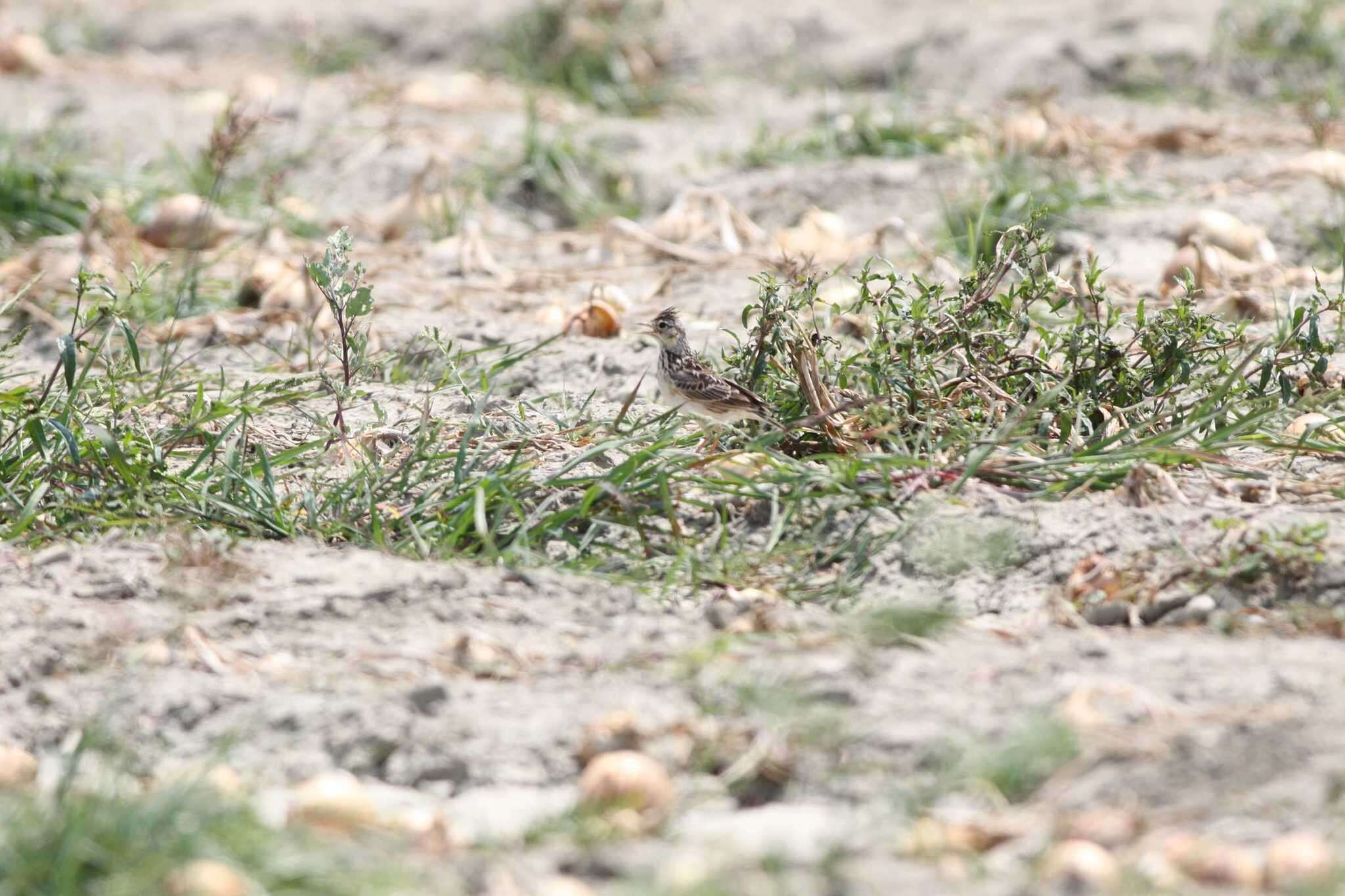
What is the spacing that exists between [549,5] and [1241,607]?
6.73 m

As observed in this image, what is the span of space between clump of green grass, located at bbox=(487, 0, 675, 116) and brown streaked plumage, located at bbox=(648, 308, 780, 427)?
182 inches

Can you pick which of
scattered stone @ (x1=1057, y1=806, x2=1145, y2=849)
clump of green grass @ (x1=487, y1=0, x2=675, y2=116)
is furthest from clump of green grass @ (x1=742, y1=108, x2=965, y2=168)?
scattered stone @ (x1=1057, y1=806, x2=1145, y2=849)

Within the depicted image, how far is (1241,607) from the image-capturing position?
322 centimetres

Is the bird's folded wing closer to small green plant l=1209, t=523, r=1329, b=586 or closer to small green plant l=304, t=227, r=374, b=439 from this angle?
small green plant l=304, t=227, r=374, b=439

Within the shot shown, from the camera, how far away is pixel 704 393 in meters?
3.98

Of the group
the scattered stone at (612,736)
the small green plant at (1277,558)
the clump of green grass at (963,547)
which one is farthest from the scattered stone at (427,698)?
the small green plant at (1277,558)

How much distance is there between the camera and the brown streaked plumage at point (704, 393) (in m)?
3.96

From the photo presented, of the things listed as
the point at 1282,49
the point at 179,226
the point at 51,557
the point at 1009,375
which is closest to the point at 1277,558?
the point at 1009,375

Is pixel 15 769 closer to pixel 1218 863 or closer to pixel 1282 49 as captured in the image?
pixel 1218 863

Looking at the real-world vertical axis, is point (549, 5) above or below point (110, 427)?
above

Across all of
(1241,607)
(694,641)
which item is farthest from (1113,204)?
(694,641)

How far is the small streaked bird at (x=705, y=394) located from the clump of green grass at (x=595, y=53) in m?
4.62

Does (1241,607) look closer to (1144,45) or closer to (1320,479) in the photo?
(1320,479)

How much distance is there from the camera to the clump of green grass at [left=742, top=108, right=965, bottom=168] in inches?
276
